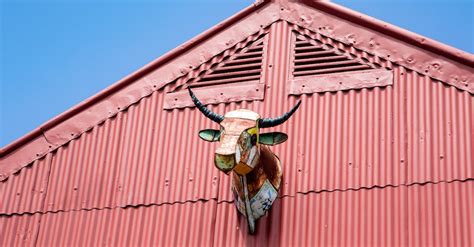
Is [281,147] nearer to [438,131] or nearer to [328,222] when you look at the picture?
[328,222]

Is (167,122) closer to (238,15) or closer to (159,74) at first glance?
(159,74)

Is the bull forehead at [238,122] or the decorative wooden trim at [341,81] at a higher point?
the decorative wooden trim at [341,81]

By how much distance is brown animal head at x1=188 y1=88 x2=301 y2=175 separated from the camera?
34.2 ft

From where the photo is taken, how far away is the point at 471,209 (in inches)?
434

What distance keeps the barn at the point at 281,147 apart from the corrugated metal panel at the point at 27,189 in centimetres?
2

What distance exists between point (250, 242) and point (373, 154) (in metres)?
2.18

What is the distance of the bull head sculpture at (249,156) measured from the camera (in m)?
10.7

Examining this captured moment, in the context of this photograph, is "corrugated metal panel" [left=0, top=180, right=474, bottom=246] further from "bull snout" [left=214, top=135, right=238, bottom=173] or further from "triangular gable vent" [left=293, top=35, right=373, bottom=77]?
"triangular gable vent" [left=293, top=35, right=373, bottom=77]

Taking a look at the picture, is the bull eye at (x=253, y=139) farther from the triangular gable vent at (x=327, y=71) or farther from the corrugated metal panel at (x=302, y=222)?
the triangular gable vent at (x=327, y=71)

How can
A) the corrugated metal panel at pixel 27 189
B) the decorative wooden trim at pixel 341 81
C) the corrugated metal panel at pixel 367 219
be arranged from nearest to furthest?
the corrugated metal panel at pixel 367 219 < the decorative wooden trim at pixel 341 81 < the corrugated metal panel at pixel 27 189

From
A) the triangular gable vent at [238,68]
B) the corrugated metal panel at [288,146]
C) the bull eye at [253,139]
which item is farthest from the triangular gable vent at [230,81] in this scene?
the bull eye at [253,139]

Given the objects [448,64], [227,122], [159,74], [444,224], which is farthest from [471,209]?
[159,74]

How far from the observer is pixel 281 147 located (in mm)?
12594

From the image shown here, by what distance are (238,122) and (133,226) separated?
2.78 metres
